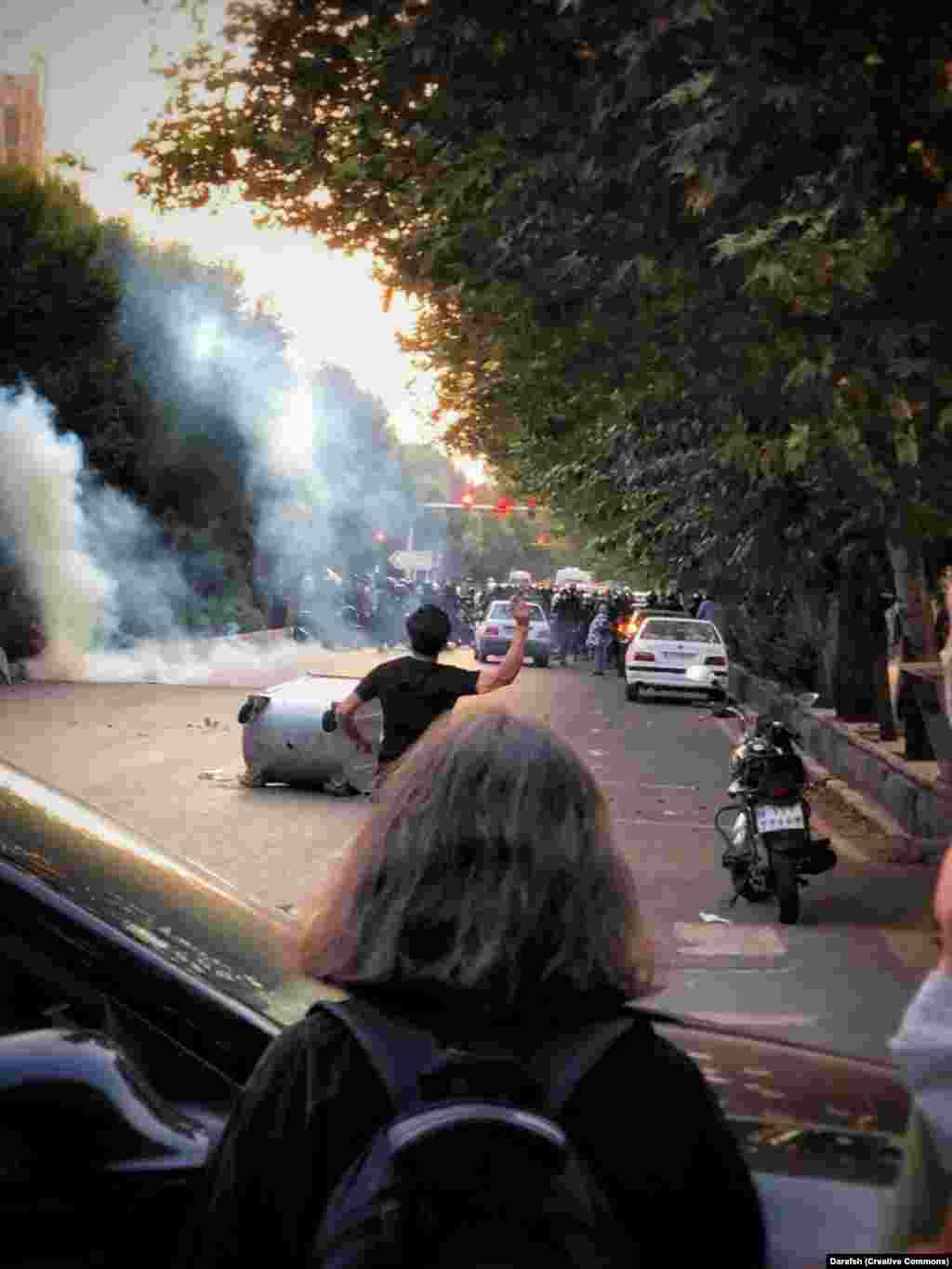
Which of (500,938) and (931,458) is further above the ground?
(931,458)

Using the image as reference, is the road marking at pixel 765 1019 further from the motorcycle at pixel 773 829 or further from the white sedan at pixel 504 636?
the white sedan at pixel 504 636

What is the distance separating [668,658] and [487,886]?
30.3 m

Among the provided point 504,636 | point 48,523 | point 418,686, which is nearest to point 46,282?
point 48,523

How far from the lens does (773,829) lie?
10406 millimetres

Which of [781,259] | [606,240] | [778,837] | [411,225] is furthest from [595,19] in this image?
[778,837]

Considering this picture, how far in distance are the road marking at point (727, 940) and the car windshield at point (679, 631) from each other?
2259 cm

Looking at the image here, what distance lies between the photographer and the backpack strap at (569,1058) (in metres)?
1.70

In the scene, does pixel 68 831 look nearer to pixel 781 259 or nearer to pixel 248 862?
pixel 781 259

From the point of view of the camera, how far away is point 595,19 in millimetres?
10000

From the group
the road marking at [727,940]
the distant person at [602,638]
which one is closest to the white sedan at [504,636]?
Result: the distant person at [602,638]

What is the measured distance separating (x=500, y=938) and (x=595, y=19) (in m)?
8.97

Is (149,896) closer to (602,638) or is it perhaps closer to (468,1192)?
(468,1192)

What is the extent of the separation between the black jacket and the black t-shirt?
7.06 metres

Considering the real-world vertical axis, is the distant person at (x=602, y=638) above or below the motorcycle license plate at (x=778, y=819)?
below
